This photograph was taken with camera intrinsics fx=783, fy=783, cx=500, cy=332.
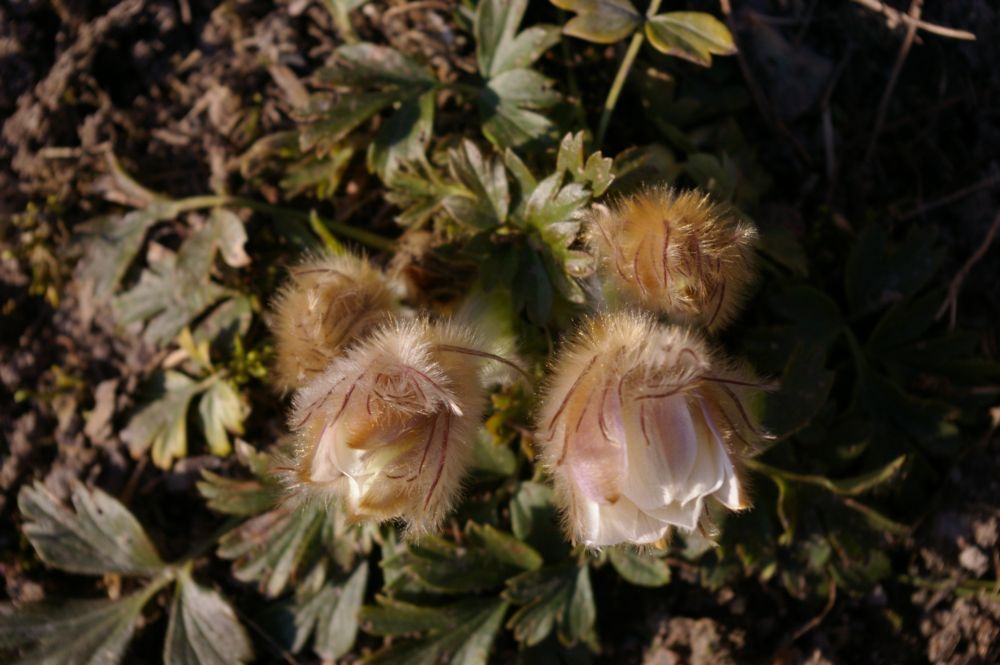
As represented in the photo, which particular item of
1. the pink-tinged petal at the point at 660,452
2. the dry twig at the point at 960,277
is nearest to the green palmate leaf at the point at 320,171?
the pink-tinged petal at the point at 660,452

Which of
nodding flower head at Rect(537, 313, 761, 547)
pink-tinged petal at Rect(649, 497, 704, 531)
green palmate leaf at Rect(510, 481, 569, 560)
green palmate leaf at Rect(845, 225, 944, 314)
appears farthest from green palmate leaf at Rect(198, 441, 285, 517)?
green palmate leaf at Rect(845, 225, 944, 314)

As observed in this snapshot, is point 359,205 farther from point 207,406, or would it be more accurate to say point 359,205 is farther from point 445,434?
point 445,434

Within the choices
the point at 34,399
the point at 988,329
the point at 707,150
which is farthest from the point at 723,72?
the point at 34,399

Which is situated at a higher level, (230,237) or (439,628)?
(230,237)

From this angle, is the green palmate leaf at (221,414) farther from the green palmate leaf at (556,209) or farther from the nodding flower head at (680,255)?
the nodding flower head at (680,255)

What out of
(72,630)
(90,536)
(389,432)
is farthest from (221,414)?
(389,432)

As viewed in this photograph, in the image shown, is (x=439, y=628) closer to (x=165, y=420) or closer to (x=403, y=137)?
(x=165, y=420)
